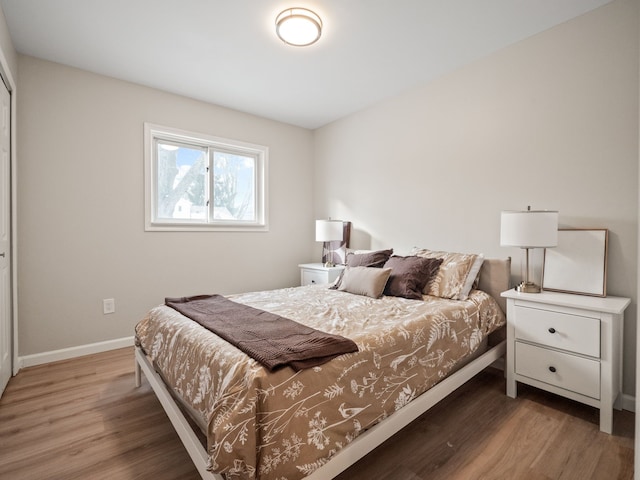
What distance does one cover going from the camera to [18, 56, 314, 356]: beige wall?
262 centimetres

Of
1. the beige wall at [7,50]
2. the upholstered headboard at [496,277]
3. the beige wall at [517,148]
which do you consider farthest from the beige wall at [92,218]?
the upholstered headboard at [496,277]

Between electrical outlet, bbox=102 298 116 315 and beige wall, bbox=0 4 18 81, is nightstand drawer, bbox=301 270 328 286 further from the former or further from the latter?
beige wall, bbox=0 4 18 81

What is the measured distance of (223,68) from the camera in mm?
2787

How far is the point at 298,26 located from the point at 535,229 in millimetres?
2022

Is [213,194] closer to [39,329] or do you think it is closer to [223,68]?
[223,68]

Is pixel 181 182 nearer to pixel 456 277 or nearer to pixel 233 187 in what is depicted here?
pixel 233 187

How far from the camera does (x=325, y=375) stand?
4.06ft

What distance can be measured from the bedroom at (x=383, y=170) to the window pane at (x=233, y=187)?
0.27m

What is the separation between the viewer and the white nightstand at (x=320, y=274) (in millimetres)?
3516

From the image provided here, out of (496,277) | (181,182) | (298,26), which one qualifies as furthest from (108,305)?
(496,277)

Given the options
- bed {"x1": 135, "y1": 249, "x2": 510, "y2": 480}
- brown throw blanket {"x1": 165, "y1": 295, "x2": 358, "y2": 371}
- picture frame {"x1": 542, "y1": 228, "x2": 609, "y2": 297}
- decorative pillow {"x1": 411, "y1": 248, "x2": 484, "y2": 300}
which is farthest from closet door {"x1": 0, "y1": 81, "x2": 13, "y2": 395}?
picture frame {"x1": 542, "y1": 228, "x2": 609, "y2": 297}

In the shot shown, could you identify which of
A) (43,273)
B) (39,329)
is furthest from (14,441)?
(43,273)

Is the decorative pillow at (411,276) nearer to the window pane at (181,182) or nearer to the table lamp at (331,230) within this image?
the table lamp at (331,230)

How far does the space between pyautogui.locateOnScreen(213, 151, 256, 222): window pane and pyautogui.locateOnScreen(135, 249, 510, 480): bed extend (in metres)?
1.67
